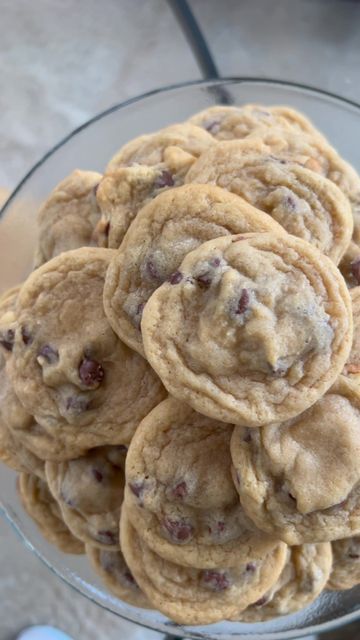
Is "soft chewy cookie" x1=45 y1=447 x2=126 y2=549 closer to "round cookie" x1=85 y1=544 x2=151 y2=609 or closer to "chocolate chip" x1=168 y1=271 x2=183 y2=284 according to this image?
"round cookie" x1=85 y1=544 x2=151 y2=609

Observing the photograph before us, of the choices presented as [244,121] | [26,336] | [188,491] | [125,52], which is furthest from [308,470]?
[125,52]

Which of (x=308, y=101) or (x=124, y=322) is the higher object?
(x=308, y=101)

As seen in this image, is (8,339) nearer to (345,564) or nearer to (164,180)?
(164,180)

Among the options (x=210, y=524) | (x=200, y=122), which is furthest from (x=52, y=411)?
(x=200, y=122)

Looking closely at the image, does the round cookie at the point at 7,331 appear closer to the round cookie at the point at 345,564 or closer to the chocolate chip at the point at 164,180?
the chocolate chip at the point at 164,180

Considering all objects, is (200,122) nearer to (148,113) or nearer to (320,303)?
(148,113)

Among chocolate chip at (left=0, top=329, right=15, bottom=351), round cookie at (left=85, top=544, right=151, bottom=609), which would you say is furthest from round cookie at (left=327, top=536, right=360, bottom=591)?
chocolate chip at (left=0, top=329, right=15, bottom=351)

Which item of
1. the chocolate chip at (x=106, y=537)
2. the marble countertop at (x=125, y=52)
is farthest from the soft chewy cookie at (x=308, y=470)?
the marble countertop at (x=125, y=52)
